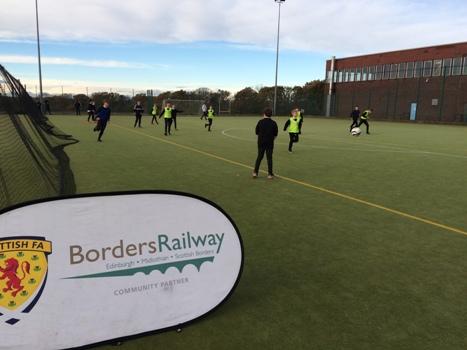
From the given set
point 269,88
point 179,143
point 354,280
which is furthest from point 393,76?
point 354,280

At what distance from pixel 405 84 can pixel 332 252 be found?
60110mm

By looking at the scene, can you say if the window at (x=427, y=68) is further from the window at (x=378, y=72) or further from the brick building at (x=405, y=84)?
the window at (x=378, y=72)

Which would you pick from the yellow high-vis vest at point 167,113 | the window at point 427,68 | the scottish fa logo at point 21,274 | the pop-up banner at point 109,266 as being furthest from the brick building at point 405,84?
the scottish fa logo at point 21,274

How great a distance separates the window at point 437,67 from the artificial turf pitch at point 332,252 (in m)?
48.8

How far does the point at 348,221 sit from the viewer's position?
698 centimetres

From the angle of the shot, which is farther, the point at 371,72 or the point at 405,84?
the point at 371,72

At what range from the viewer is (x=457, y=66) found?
52.8m

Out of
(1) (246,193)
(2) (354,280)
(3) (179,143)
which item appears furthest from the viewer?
(3) (179,143)

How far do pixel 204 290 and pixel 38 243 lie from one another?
1439mm

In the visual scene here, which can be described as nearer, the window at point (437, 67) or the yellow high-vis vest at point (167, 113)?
the yellow high-vis vest at point (167, 113)

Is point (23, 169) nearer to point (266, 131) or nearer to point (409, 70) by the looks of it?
point (266, 131)

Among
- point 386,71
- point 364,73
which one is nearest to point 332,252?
point 386,71

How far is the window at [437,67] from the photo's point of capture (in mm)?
54906

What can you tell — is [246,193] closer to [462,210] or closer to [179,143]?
[462,210]
